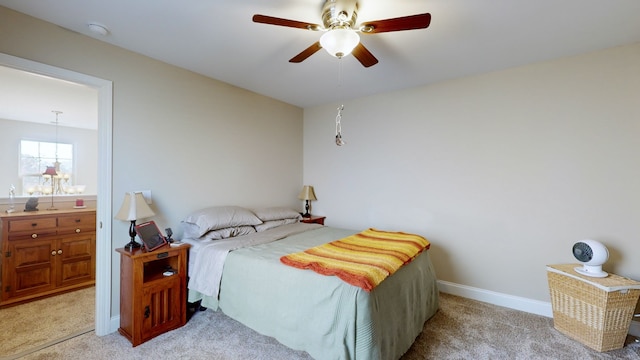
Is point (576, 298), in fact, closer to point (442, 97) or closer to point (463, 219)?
point (463, 219)

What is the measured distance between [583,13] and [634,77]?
3.36 feet

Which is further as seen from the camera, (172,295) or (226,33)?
(172,295)

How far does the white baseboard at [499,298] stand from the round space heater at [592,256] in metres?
0.59

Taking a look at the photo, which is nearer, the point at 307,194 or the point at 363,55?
the point at 363,55

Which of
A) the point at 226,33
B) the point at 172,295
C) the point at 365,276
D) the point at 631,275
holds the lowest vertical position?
the point at 172,295

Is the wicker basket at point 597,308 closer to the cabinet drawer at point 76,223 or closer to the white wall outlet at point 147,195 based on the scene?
the white wall outlet at point 147,195

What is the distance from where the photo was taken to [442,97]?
3.20m

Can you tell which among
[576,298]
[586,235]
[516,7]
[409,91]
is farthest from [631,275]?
[409,91]

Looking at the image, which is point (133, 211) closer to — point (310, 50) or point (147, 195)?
point (147, 195)

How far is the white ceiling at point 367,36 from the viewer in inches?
71.7

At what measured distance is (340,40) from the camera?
1654 millimetres

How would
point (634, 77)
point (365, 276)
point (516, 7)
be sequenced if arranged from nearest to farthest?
point (365, 276), point (516, 7), point (634, 77)

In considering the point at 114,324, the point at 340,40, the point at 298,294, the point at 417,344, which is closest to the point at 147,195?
the point at 114,324

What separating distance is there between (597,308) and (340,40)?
2.80 metres
